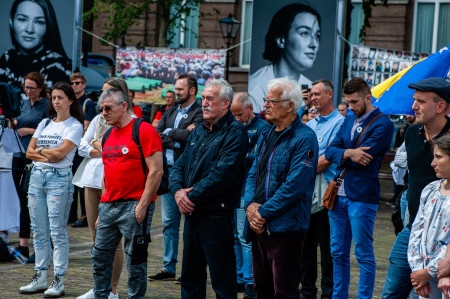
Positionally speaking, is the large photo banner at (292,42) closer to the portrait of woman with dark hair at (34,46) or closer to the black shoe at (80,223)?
the portrait of woman with dark hair at (34,46)

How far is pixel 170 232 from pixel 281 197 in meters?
3.35

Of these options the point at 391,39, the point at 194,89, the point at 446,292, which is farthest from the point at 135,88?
the point at 391,39

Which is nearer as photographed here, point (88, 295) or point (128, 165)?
point (128, 165)

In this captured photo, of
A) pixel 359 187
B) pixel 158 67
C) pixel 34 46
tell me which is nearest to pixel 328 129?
pixel 359 187

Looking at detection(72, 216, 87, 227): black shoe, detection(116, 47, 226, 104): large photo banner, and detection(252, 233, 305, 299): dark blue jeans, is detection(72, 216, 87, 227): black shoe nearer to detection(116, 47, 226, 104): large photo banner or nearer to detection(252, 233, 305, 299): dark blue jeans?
detection(116, 47, 226, 104): large photo banner

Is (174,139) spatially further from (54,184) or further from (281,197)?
(281,197)

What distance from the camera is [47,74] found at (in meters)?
15.3

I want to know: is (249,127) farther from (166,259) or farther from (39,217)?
(39,217)

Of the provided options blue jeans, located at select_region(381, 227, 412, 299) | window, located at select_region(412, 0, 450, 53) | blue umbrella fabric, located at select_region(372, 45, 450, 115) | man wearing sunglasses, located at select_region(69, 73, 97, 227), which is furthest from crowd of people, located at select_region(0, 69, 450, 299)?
window, located at select_region(412, 0, 450, 53)

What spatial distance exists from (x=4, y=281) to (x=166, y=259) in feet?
5.39

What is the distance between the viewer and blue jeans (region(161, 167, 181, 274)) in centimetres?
966

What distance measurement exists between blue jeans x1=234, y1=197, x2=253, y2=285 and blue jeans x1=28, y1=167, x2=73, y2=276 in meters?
1.71

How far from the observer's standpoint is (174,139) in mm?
9391

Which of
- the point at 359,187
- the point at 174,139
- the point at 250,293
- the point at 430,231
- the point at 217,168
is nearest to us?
the point at 430,231
